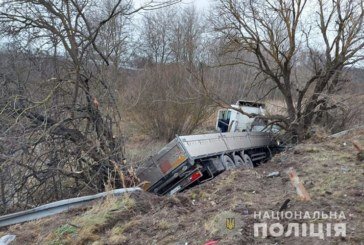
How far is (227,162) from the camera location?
10375mm

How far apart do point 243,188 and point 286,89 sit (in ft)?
29.9

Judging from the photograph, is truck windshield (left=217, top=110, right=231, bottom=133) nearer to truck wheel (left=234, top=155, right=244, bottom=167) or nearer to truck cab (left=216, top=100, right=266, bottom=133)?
truck cab (left=216, top=100, right=266, bottom=133)

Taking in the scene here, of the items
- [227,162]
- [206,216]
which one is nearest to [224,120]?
[227,162]

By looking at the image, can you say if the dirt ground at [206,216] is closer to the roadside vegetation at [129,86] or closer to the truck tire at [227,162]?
the roadside vegetation at [129,86]

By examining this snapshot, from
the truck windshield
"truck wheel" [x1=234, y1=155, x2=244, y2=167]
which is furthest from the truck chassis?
the truck windshield

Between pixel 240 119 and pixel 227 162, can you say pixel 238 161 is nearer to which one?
pixel 227 162

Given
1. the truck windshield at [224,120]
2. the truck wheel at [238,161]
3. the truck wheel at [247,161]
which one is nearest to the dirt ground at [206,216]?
the truck wheel at [238,161]

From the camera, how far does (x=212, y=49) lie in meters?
16.0

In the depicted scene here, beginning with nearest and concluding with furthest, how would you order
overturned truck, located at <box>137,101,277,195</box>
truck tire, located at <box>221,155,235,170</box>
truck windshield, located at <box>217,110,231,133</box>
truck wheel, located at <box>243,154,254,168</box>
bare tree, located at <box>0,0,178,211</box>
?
bare tree, located at <box>0,0,178,211</box>, overturned truck, located at <box>137,101,277,195</box>, truck tire, located at <box>221,155,235,170</box>, truck wheel, located at <box>243,154,254,168</box>, truck windshield, located at <box>217,110,231,133</box>

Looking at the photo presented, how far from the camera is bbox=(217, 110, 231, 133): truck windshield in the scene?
49.8 feet

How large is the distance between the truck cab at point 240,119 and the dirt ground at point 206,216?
811cm

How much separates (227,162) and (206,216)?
5.71m

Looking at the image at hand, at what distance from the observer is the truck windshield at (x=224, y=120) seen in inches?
598

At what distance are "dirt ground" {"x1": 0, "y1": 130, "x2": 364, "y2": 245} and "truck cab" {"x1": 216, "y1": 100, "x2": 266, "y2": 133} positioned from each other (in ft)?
26.6
